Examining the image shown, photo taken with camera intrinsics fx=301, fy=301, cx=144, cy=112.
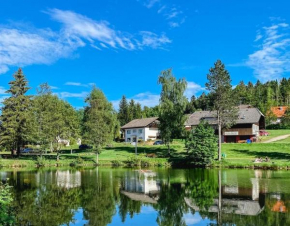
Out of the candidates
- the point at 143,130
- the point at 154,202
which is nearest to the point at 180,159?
the point at 154,202

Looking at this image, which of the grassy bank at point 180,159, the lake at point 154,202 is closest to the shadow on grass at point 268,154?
the grassy bank at point 180,159

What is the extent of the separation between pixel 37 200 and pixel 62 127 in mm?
34016

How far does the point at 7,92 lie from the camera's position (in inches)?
2450

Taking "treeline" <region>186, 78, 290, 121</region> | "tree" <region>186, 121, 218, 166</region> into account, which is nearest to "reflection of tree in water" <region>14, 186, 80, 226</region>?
"tree" <region>186, 121, 218, 166</region>

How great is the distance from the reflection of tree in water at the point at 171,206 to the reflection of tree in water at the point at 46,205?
580 centimetres

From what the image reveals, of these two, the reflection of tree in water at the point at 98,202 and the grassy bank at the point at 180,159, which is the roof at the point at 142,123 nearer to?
the grassy bank at the point at 180,159

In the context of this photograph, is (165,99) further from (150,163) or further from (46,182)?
(46,182)

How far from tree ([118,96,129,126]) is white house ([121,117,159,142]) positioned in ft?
121

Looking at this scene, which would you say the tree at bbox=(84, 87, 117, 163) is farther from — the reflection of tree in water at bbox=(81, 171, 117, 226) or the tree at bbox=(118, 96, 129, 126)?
the tree at bbox=(118, 96, 129, 126)

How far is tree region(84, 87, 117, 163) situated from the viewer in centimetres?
5541

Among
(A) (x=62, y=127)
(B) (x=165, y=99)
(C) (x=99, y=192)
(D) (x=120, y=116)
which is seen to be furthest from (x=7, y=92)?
(D) (x=120, y=116)

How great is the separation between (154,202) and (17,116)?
153 ft

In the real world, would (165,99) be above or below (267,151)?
above

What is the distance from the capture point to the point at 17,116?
6097 centimetres
